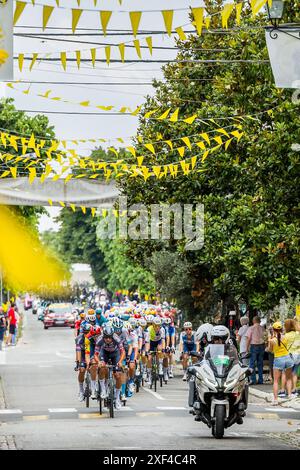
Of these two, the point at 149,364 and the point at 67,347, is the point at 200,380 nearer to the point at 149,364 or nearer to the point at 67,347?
the point at 149,364

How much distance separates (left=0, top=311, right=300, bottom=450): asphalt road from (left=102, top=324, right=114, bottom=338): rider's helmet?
4.97 ft

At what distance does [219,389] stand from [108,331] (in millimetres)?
5125

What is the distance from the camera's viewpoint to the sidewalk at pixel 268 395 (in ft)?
84.2

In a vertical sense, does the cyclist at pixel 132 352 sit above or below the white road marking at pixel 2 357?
above

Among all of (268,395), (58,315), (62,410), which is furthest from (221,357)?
(58,315)

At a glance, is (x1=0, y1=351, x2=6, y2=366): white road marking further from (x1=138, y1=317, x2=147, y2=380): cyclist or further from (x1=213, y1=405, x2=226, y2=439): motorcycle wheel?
(x1=213, y1=405, x2=226, y2=439): motorcycle wheel

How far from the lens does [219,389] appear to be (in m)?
19.1

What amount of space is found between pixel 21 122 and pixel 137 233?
19954mm

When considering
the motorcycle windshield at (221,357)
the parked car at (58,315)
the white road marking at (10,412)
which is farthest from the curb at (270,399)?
the parked car at (58,315)

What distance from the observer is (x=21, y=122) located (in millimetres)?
56375

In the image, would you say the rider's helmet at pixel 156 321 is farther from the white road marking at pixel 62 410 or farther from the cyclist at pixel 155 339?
the white road marking at pixel 62 410

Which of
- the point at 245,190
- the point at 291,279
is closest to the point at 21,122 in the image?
the point at 245,190

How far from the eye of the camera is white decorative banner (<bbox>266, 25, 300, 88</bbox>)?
17719 millimetres

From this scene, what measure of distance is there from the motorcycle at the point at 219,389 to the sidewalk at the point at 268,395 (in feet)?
19.5
